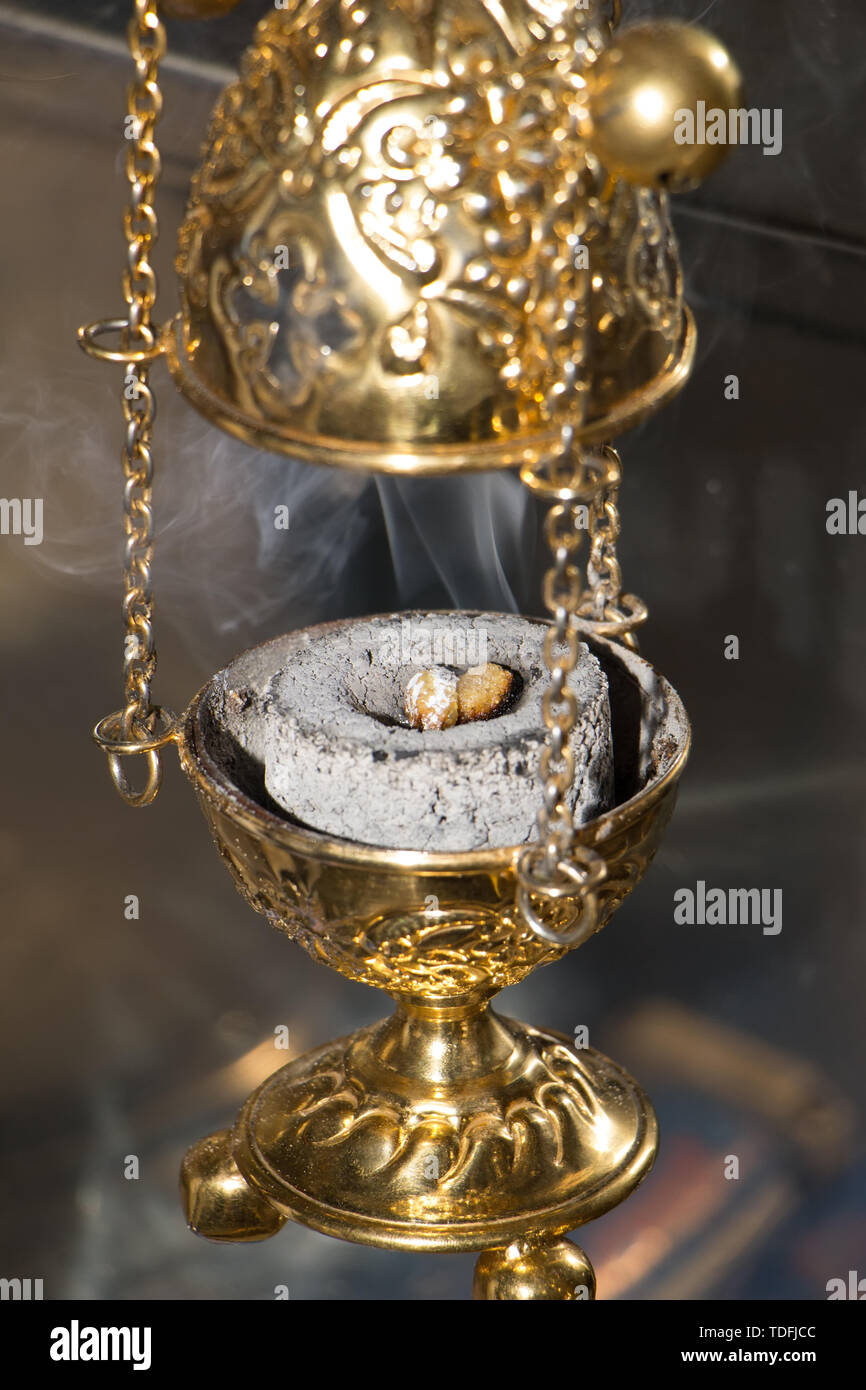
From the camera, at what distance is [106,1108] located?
1.67 meters

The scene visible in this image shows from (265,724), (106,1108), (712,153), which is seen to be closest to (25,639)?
(106,1108)

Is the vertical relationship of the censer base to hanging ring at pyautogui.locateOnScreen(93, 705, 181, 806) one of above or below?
below

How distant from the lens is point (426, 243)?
91cm

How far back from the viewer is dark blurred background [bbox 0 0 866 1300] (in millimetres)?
1596

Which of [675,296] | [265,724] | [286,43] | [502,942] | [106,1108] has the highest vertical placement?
[286,43]

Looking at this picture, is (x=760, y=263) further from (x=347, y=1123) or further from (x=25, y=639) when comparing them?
(x=347, y=1123)

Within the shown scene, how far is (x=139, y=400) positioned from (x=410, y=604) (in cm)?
89

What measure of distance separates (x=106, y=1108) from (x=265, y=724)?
27.1 inches

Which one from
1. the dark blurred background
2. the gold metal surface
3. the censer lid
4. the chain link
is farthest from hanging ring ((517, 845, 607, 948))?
the dark blurred background

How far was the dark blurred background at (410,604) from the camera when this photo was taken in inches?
62.8

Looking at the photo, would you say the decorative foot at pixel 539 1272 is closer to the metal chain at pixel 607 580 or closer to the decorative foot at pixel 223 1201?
the decorative foot at pixel 223 1201
